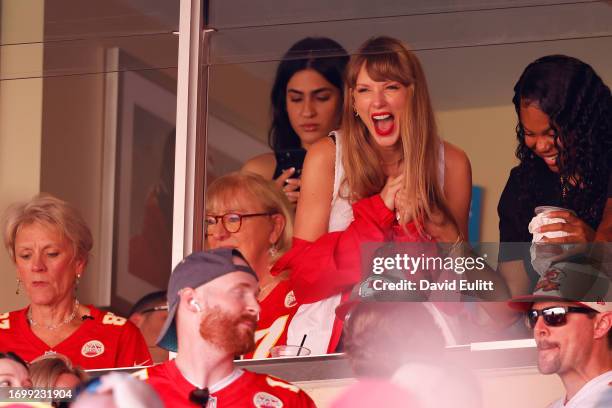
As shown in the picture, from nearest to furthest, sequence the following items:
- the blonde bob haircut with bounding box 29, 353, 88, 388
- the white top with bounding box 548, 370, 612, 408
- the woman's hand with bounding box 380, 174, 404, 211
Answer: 1. the white top with bounding box 548, 370, 612, 408
2. the blonde bob haircut with bounding box 29, 353, 88, 388
3. the woman's hand with bounding box 380, 174, 404, 211

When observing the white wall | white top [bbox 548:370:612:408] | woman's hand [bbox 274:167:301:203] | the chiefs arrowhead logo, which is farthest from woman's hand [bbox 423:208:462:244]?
the white wall

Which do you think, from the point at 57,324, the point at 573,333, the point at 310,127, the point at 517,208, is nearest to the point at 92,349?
the point at 57,324

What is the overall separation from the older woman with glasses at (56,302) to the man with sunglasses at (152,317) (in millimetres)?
30

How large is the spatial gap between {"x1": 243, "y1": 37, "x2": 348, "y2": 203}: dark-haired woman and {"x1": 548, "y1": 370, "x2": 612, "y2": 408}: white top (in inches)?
55.4

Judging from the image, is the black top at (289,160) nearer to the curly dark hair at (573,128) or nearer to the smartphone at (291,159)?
the smartphone at (291,159)

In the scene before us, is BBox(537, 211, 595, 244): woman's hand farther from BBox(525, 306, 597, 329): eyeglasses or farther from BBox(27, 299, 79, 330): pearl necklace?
BBox(27, 299, 79, 330): pearl necklace

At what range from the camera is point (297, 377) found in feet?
16.3

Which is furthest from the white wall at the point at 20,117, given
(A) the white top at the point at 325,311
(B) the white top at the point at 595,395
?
(B) the white top at the point at 595,395

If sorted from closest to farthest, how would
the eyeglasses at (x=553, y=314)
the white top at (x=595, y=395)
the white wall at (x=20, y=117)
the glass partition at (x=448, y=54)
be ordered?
the white top at (x=595, y=395)
the eyeglasses at (x=553, y=314)
the glass partition at (x=448, y=54)
the white wall at (x=20, y=117)

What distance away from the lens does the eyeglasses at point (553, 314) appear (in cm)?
467

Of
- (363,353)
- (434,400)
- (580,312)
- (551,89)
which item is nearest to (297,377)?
(363,353)

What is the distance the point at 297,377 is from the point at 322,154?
0.92m

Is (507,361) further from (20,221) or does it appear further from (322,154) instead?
(20,221)

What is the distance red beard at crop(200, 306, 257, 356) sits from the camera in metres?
4.32
